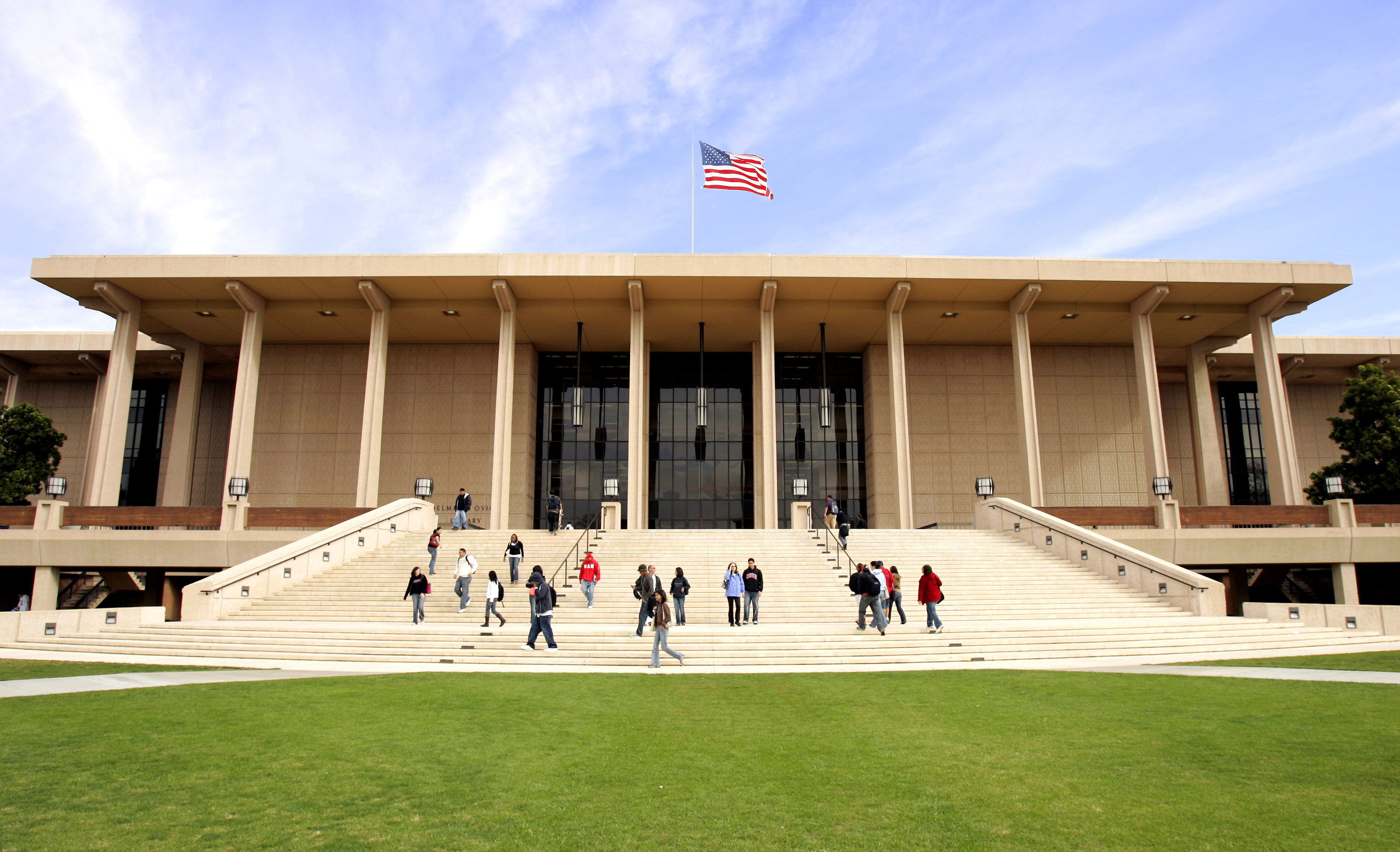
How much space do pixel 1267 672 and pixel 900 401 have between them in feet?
62.1

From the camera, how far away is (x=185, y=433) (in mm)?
33875

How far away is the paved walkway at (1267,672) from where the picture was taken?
1140 centimetres

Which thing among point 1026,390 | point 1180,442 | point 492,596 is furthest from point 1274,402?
point 492,596

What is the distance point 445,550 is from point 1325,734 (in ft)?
68.0

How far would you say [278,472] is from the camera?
35938 millimetres

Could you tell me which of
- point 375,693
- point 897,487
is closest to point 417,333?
point 897,487

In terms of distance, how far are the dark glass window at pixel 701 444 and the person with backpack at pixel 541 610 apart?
20937 mm

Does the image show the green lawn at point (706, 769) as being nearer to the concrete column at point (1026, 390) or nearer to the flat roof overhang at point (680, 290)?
the concrete column at point (1026, 390)

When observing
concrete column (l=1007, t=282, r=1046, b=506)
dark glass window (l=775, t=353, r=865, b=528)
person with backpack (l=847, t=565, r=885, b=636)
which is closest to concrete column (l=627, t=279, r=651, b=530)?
dark glass window (l=775, t=353, r=865, b=528)

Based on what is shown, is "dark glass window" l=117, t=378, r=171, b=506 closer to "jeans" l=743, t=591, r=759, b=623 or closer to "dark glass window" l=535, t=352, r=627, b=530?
"dark glass window" l=535, t=352, r=627, b=530

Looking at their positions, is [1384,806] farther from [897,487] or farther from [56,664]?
[897,487]

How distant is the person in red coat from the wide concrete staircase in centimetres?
24

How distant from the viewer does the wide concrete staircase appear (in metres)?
14.9

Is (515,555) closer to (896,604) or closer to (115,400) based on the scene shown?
(896,604)
